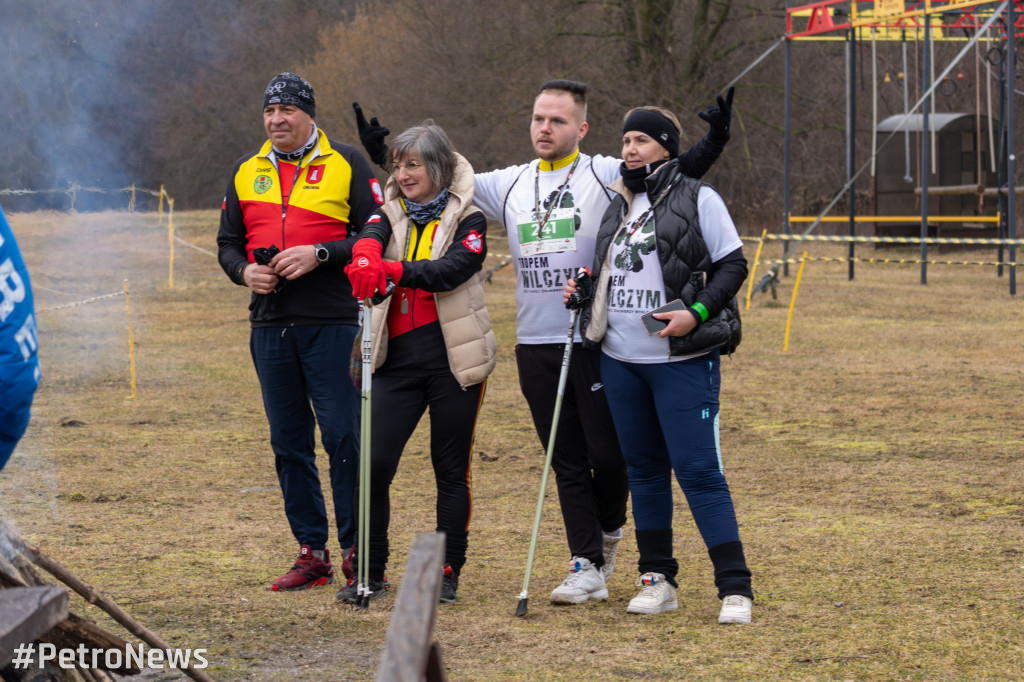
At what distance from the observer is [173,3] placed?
27.4 feet

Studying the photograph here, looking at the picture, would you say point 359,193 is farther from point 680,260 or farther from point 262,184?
point 680,260

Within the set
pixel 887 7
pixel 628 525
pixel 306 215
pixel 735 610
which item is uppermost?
pixel 887 7

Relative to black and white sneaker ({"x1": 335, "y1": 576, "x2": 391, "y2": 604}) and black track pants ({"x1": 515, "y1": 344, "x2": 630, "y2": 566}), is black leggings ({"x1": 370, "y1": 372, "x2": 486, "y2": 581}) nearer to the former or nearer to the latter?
black and white sneaker ({"x1": 335, "y1": 576, "x2": 391, "y2": 604})

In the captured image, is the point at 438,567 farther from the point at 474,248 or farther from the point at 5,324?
the point at 474,248

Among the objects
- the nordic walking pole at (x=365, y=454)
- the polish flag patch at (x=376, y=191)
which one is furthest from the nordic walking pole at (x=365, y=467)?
the polish flag patch at (x=376, y=191)

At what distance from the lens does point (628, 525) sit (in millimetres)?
5695

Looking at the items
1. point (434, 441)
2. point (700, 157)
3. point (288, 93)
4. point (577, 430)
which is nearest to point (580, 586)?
point (577, 430)

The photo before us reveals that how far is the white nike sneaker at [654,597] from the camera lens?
422 centimetres

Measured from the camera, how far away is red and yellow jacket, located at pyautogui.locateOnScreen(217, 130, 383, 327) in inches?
178

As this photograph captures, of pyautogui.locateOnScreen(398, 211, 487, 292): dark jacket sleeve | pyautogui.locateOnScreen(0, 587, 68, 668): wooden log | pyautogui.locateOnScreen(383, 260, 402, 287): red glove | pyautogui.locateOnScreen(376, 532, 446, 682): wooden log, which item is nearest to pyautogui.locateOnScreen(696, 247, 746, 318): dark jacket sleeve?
pyautogui.locateOnScreen(398, 211, 487, 292): dark jacket sleeve

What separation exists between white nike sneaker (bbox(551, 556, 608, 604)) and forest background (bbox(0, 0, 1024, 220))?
5048 millimetres

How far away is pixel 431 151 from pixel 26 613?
2.68m

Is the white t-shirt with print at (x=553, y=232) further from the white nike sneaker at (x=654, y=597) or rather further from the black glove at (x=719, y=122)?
the white nike sneaker at (x=654, y=597)

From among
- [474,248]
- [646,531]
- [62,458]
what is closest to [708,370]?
[646,531]
